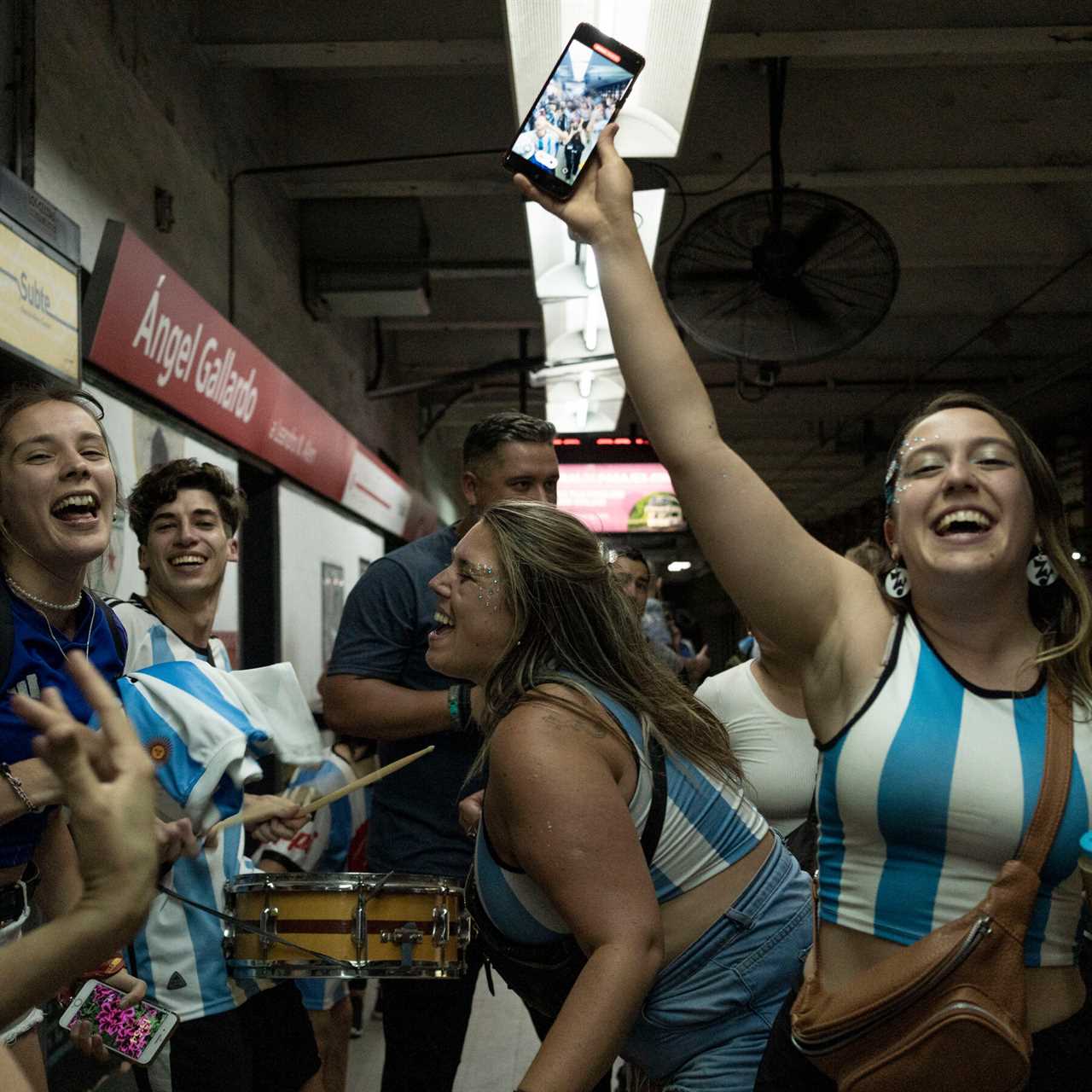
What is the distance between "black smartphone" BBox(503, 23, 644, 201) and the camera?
175 centimetres

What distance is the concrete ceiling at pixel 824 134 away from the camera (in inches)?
199

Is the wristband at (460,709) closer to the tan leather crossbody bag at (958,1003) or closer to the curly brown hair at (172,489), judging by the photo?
the curly brown hair at (172,489)

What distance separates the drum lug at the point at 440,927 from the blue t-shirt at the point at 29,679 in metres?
0.70

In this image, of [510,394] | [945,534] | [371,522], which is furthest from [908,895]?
[510,394]

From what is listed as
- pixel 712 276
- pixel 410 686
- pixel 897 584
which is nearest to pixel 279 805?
pixel 410 686

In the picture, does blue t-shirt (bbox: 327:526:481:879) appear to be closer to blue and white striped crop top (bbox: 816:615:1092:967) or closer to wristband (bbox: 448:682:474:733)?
wristband (bbox: 448:682:474:733)

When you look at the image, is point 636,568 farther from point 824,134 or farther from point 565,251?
point 824,134

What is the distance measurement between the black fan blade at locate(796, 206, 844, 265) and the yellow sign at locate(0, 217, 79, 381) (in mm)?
2976

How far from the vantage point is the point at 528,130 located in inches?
71.0

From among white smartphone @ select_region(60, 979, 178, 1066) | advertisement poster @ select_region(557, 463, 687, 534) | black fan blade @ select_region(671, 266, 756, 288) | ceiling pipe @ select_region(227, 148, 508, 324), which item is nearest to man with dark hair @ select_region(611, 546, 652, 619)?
black fan blade @ select_region(671, 266, 756, 288)

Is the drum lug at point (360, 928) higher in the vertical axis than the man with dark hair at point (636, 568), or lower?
lower

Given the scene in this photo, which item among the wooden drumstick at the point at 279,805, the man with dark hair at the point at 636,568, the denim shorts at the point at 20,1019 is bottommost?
the denim shorts at the point at 20,1019

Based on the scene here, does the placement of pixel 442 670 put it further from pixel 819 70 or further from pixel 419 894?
pixel 819 70

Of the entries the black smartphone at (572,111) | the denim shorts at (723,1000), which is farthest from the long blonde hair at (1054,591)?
the black smartphone at (572,111)
